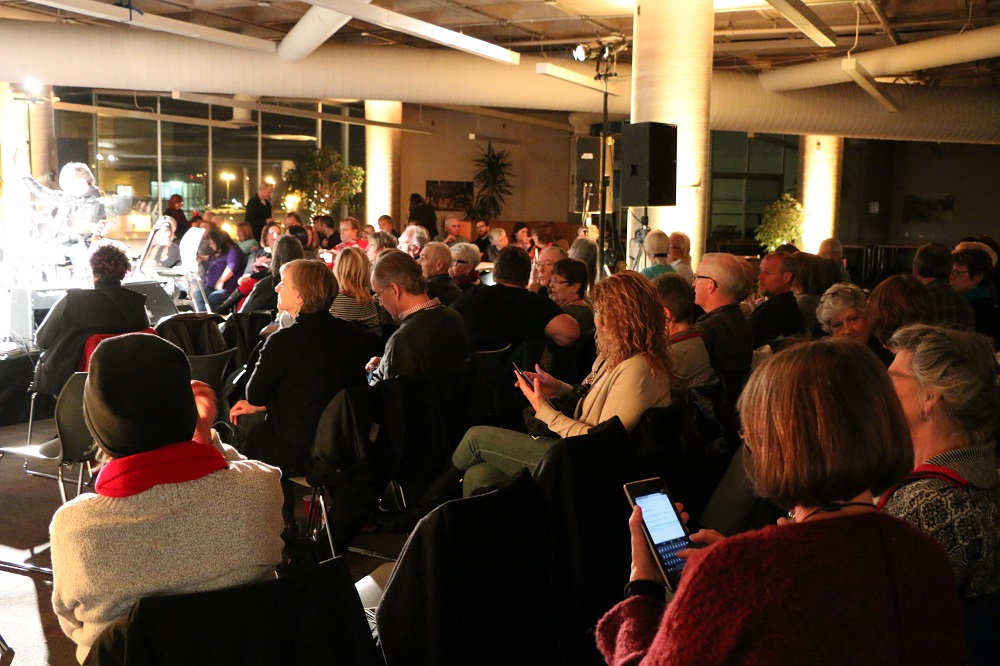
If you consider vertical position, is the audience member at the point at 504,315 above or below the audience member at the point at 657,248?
below

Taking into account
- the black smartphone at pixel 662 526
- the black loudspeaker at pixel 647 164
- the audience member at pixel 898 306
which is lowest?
the black smartphone at pixel 662 526

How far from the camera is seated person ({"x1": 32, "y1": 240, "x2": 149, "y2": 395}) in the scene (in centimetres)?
466

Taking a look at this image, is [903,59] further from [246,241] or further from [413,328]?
[413,328]

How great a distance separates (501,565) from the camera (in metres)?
2.09

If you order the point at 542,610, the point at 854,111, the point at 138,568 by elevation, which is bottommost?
the point at 542,610

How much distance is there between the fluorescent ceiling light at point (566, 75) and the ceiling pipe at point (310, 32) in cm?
194

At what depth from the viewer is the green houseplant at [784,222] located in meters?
15.2

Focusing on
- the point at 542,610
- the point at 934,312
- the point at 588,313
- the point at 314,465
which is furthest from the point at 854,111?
the point at 542,610

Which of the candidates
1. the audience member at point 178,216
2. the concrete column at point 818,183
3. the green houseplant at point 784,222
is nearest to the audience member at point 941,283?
the audience member at point 178,216

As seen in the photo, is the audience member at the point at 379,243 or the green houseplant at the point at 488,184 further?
the green houseplant at the point at 488,184

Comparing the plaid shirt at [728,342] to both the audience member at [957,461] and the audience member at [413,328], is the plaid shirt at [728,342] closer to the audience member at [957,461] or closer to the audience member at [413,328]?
the audience member at [413,328]

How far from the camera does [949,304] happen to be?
4867 mm

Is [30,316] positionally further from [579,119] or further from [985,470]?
[579,119]

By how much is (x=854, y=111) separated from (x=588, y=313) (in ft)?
29.6
